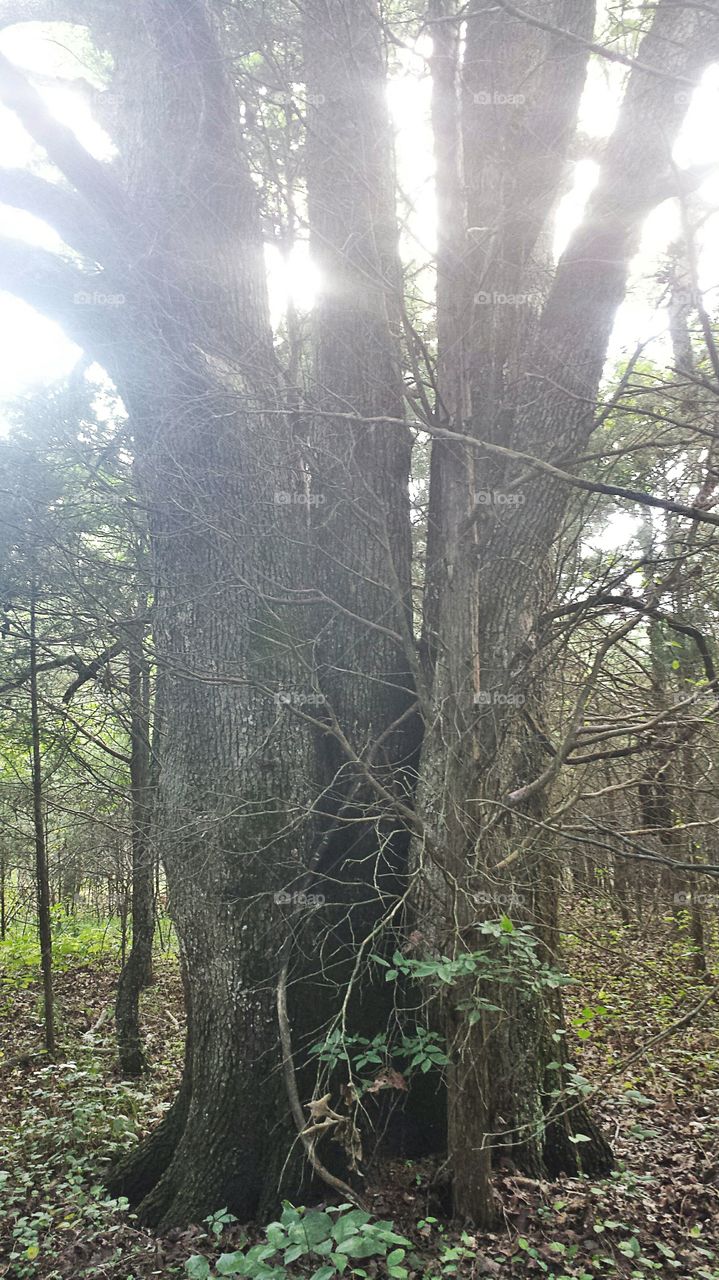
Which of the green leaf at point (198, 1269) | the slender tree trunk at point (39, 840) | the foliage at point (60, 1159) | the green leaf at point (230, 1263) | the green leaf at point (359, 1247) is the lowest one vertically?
the foliage at point (60, 1159)

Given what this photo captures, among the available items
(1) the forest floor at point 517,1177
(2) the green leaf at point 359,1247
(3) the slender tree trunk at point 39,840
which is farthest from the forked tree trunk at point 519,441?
(3) the slender tree trunk at point 39,840

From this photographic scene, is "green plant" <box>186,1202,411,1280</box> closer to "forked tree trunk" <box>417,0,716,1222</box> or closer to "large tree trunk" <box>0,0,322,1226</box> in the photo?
"forked tree trunk" <box>417,0,716,1222</box>

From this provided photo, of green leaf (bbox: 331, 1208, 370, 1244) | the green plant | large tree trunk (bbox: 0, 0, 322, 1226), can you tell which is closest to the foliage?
large tree trunk (bbox: 0, 0, 322, 1226)

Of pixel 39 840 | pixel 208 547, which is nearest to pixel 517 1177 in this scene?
Answer: pixel 208 547

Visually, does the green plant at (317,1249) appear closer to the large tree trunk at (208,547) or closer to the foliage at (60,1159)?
the large tree trunk at (208,547)

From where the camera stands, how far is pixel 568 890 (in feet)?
13.1

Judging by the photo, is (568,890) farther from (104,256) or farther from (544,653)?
(104,256)

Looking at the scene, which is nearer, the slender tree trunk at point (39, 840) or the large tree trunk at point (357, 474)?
the large tree trunk at point (357, 474)

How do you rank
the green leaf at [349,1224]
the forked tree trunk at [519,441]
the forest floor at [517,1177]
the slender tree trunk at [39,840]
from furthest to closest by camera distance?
the slender tree trunk at [39,840] → the forked tree trunk at [519,441] → the forest floor at [517,1177] → the green leaf at [349,1224]

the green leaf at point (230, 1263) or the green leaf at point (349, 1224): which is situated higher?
the green leaf at point (349, 1224)

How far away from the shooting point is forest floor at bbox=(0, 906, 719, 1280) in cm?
340

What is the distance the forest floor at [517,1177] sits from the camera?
3.40 metres

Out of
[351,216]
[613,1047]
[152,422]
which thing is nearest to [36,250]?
[152,422]

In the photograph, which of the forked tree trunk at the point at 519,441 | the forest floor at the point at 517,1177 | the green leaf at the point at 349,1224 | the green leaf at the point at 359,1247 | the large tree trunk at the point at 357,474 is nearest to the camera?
the green leaf at the point at 359,1247
